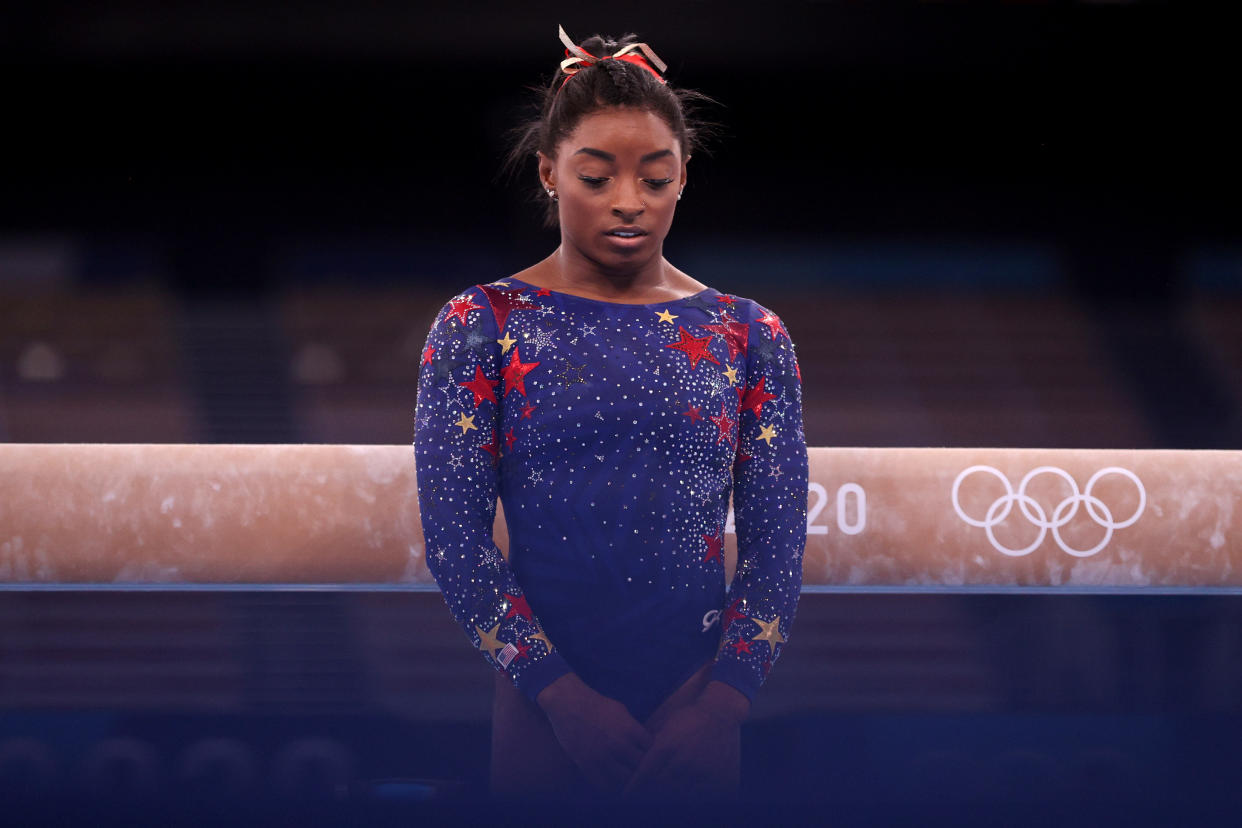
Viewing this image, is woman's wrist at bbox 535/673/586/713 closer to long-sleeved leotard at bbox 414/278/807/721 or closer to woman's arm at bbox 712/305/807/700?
long-sleeved leotard at bbox 414/278/807/721

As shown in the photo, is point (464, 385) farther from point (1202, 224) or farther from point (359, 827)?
point (1202, 224)

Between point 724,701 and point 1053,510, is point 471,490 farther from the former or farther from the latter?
point 1053,510

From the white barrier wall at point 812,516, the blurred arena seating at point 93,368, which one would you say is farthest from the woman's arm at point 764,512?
the blurred arena seating at point 93,368

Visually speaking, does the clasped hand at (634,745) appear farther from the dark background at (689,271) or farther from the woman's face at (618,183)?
the dark background at (689,271)

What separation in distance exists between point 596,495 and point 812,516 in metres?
1.11

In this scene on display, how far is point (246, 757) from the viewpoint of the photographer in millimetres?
2555

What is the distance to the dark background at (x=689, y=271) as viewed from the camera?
9.56 feet

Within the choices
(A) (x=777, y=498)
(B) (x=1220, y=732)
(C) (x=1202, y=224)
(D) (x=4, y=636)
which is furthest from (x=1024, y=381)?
(D) (x=4, y=636)

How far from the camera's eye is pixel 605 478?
106 cm

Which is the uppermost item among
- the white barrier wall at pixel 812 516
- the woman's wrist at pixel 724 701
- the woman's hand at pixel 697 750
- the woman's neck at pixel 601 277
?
the woman's neck at pixel 601 277

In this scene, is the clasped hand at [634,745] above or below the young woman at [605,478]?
below

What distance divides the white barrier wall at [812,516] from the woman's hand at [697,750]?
0.99 m

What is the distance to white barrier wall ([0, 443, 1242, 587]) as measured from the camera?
6.67 feet

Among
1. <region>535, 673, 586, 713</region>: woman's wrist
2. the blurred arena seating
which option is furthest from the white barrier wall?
the blurred arena seating
